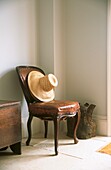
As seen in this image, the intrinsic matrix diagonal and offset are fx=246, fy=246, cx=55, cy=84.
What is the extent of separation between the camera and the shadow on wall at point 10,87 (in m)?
3.17

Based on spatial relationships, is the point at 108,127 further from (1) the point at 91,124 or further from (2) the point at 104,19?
(2) the point at 104,19

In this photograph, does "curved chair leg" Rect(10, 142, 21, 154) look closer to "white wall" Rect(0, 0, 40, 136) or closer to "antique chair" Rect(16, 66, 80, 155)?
"antique chair" Rect(16, 66, 80, 155)

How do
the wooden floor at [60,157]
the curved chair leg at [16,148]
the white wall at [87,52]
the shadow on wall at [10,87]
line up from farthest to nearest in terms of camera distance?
the white wall at [87,52], the shadow on wall at [10,87], the curved chair leg at [16,148], the wooden floor at [60,157]

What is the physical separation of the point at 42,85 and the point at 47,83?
9 cm

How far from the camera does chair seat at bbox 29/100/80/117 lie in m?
2.79

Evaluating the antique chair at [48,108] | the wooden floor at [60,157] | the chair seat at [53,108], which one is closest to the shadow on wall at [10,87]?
the antique chair at [48,108]

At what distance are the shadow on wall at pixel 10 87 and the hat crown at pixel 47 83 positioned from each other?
40 centimetres

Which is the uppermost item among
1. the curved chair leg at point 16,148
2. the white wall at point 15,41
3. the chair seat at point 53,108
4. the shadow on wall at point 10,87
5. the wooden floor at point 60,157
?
the white wall at point 15,41

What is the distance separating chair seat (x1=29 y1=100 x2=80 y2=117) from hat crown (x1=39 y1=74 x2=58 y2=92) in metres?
0.22

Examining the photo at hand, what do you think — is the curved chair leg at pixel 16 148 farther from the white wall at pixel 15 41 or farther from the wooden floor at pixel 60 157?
the white wall at pixel 15 41

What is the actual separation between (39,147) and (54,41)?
1.54 metres

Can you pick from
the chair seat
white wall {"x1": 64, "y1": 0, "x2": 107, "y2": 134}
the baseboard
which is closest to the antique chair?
the chair seat

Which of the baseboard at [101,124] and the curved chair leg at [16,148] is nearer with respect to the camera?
the curved chair leg at [16,148]

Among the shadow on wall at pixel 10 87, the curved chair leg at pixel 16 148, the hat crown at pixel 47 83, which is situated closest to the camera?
the curved chair leg at pixel 16 148
